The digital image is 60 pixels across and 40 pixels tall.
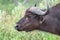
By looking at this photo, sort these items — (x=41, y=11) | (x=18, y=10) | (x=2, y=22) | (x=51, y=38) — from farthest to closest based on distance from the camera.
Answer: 1. (x=18, y=10)
2. (x=2, y=22)
3. (x=51, y=38)
4. (x=41, y=11)

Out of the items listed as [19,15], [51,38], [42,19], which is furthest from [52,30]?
[19,15]

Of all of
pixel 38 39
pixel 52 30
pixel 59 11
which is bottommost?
pixel 38 39

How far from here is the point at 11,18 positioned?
1012 centimetres

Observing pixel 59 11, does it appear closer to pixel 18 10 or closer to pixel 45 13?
pixel 45 13

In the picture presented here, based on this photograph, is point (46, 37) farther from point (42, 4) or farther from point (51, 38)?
point (42, 4)

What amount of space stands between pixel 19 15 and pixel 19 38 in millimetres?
1068

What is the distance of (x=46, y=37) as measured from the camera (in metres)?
8.87

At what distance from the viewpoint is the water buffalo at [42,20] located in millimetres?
7420

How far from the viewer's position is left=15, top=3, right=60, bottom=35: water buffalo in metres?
7.42

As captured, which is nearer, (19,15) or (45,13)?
(45,13)

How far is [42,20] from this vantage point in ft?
24.6

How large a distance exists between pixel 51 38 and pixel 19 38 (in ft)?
3.20

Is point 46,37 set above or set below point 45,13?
below

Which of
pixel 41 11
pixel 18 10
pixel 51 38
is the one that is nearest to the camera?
pixel 41 11
